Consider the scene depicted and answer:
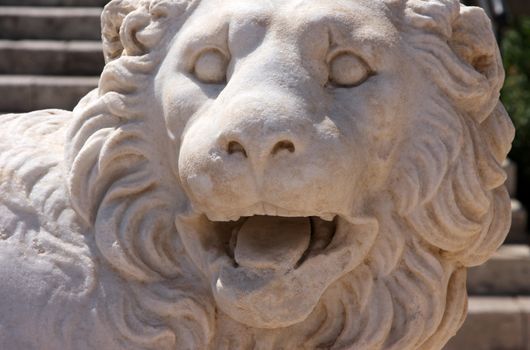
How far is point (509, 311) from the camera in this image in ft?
11.2

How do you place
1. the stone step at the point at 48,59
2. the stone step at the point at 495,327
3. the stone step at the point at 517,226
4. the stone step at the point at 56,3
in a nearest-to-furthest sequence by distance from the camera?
the stone step at the point at 495,327 → the stone step at the point at 517,226 → the stone step at the point at 48,59 → the stone step at the point at 56,3

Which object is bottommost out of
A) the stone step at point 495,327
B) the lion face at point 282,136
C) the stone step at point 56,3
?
the stone step at point 495,327

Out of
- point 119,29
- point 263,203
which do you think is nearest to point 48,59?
point 119,29

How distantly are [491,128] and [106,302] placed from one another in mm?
680

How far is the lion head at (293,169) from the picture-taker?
145 cm

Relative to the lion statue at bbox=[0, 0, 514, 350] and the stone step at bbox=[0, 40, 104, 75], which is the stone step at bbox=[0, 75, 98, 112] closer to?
the stone step at bbox=[0, 40, 104, 75]

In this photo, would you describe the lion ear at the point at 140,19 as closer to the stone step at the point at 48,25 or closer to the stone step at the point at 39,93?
the stone step at the point at 39,93

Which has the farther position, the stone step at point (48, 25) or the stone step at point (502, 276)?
the stone step at point (48, 25)

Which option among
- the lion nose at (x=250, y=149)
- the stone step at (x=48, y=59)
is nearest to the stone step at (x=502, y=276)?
the stone step at (x=48, y=59)

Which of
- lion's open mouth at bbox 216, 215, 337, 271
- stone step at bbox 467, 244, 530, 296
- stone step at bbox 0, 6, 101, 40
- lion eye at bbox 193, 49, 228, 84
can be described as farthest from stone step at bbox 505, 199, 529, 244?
lion eye at bbox 193, 49, 228, 84

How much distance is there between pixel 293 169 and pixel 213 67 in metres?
0.23

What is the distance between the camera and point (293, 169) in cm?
141

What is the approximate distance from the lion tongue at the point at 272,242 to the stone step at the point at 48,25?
10.2 feet

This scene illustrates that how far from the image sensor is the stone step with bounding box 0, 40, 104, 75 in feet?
14.3
